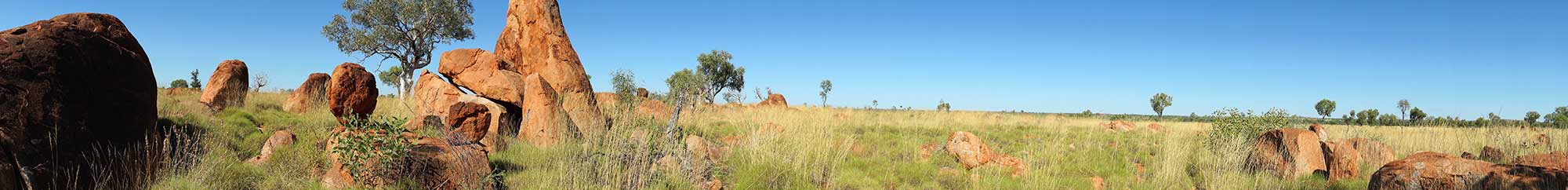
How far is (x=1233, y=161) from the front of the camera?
335 inches

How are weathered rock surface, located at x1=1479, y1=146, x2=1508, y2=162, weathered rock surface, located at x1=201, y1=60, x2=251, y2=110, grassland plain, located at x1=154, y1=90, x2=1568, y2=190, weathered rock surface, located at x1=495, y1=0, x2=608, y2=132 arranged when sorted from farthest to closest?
weathered rock surface, located at x1=201, y1=60, x2=251, y2=110 < weathered rock surface, located at x1=495, y1=0, x2=608, y2=132 < weathered rock surface, located at x1=1479, y1=146, x2=1508, y2=162 < grassland plain, located at x1=154, y1=90, x2=1568, y2=190

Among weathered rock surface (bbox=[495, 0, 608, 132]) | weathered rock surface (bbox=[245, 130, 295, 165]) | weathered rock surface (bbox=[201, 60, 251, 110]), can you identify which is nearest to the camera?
weathered rock surface (bbox=[245, 130, 295, 165])

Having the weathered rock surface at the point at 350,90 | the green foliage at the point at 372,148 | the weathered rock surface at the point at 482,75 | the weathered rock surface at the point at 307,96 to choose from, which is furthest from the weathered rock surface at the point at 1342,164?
the weathered rock surface at the point at 307,96

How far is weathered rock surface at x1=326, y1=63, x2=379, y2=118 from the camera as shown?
998 cm

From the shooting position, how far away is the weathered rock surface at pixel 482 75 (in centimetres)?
1107

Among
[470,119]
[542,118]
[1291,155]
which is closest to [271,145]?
[470,119]

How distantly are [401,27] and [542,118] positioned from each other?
21988 millimetres

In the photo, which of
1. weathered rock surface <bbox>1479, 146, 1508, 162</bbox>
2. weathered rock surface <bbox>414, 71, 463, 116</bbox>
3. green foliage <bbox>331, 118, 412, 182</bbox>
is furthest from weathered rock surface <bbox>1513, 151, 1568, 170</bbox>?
weathered rock surface <bbox>414, 71, 463, 116</bbox>

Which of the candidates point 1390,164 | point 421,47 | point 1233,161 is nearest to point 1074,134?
point 1233,161

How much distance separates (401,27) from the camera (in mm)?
28469

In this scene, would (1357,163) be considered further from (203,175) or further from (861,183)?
(203,175)

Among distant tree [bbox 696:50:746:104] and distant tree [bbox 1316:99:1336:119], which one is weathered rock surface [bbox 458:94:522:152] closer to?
distant tree [bbox 696:50:746:104]

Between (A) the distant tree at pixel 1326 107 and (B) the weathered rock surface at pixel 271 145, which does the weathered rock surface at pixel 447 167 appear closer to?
(B) the weathered rock surface at pixel 271 145

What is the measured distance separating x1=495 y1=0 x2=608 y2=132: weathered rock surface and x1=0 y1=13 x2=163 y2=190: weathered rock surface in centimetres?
534
